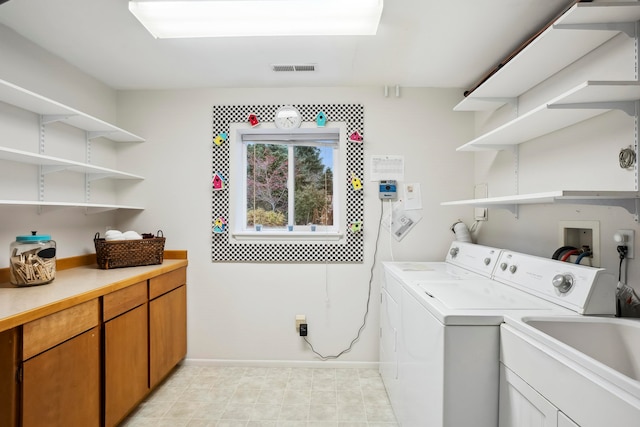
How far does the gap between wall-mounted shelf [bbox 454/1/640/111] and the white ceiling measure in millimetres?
258

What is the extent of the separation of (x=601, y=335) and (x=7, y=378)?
2.26 meters

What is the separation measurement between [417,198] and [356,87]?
3.50 ft

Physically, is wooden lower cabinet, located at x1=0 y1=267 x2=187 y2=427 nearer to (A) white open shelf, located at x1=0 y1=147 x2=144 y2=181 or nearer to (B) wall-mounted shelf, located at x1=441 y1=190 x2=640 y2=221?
(A) white open shelf, located at x1=0 y1=147 x2=144 y2=181

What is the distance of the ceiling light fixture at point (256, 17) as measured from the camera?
1.47 metres

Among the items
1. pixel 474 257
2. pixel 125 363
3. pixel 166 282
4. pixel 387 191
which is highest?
pixel 387 191

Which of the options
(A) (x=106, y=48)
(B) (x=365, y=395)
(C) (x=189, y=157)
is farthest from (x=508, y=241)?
(A) (x=106, y=48)

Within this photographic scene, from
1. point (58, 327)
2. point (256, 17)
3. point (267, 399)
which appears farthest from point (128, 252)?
point (256, 17)

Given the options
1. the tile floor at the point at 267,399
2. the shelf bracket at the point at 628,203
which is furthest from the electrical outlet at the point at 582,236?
the tile floor at the point at 267,399

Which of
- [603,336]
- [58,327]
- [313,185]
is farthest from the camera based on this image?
[313,185]

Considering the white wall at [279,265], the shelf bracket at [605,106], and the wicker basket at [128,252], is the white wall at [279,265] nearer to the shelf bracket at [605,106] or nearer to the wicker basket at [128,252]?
the wicker basket at [128,252]

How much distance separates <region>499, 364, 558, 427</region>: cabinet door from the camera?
2.80ft

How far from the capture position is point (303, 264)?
8.09ft

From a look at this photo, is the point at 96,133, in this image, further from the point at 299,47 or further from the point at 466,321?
the point at 466,321

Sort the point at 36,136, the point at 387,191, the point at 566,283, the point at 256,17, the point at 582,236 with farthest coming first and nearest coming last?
the point at 387,191 → the point at 36,136 → the point at 256,17 → the point at 582,236 → the point at 566,283
